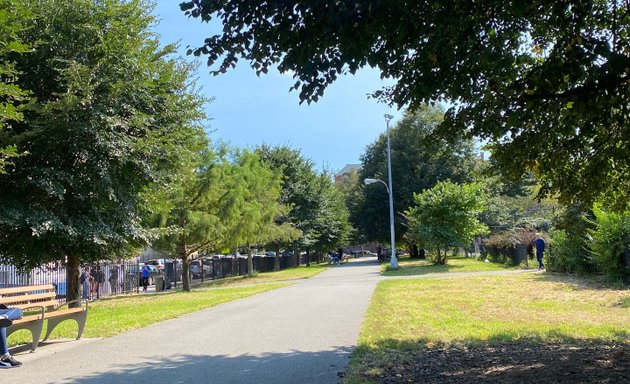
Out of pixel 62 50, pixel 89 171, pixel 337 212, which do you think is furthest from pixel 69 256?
pixel 337 212

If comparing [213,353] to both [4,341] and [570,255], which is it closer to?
[4,341]

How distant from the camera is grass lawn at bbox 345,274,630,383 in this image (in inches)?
316

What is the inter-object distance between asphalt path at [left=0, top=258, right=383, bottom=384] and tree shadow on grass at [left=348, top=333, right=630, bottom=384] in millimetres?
500

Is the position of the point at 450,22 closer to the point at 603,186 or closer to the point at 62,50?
the point at 603,186

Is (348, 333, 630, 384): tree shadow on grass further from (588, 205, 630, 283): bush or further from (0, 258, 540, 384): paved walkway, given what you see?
(588, 205, 630, 283): bush

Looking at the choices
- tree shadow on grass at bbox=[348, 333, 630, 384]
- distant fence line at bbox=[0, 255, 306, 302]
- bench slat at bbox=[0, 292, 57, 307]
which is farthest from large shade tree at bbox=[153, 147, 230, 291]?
tree shadow on grass at bbox=[348, 333, 630, 384]

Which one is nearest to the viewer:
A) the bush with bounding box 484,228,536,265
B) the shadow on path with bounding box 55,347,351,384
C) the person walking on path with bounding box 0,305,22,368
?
the shadow on path with bounding box 55,347,351,384

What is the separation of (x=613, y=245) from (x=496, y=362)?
10.4 metres

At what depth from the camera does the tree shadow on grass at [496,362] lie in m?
5.79

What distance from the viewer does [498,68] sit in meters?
5.26

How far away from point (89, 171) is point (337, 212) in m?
42.9

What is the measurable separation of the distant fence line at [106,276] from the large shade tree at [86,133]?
3.10 metres

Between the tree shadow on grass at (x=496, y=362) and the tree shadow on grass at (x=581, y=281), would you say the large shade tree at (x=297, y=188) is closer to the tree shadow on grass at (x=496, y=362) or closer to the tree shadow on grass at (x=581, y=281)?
the tree shadow on grass at (x=581, y=281)

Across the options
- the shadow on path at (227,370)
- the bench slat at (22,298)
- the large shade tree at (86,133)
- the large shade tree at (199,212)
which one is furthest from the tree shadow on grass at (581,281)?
the large shade tree at (199,212)
